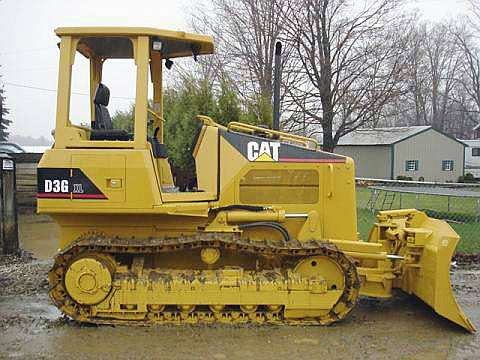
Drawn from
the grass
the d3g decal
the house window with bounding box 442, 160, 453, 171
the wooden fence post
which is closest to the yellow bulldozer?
the d3g decal

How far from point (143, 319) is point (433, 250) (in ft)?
9.62

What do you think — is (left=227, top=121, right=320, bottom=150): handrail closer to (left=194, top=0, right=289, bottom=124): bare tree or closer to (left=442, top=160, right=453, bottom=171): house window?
(left=194, top=0, right=289, bottom=124): bare tree

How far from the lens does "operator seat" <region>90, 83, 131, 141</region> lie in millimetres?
5465

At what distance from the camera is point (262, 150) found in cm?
573

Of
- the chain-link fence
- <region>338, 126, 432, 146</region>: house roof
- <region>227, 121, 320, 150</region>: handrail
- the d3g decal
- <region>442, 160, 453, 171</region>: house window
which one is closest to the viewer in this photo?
the d3g decal

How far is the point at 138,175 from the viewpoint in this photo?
16.8 feet

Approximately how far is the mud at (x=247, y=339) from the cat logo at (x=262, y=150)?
1723 mm

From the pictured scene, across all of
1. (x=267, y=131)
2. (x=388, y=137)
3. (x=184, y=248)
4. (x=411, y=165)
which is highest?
(x=388, y=137)

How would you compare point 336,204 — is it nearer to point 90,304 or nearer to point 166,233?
point 166,233

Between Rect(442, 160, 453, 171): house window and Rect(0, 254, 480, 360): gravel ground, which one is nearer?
Rect(0, 254, 480, 360): gravel ground

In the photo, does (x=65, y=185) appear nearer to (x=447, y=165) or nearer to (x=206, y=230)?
(x=206, y=230)

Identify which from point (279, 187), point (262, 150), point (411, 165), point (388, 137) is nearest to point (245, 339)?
point (279, 187)

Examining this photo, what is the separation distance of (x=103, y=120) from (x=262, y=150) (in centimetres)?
170

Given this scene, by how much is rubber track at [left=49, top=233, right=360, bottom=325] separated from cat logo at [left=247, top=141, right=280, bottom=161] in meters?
0.90
